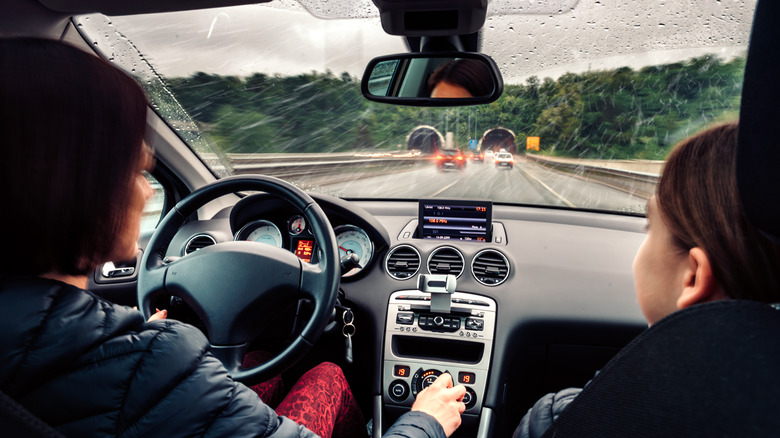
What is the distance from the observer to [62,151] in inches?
37.9

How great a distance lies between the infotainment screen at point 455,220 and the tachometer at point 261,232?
86 centimetres

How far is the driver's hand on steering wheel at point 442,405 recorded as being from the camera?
6.05ft

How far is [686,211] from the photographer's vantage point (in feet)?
3.27

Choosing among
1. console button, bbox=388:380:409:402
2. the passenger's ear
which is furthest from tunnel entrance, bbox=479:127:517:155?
the passenger's ear

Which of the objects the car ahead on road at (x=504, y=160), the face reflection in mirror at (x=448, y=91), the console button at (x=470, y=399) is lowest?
the car ahead on road at (x=504, y=160)

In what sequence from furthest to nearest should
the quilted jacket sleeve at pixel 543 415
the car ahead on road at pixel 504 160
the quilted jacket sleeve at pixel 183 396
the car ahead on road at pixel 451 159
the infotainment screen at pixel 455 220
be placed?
the car ahead on road at pixel 504 160 → the car ahead on road at pixel 451 159 → the infotainment screen at pixel 455 220 → the quilted jacket sleeve at pixel 543 415 → the quilted jacket sleeve at pixel 183 396

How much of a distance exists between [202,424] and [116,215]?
1.66 feet

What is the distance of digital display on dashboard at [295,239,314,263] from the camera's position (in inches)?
109

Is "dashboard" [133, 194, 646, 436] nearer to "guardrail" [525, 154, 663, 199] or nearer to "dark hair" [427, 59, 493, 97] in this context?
"guardrail" [525, 154, 663, 199]

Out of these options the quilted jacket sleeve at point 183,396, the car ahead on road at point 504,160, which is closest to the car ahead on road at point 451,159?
the car ahead on road at point 504,160

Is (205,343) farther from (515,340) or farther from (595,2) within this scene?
(595,2)

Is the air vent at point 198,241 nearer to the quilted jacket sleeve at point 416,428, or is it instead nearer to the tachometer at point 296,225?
the tachometer at point 296,225

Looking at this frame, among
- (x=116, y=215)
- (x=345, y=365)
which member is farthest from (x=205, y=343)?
(x=345, y=365)

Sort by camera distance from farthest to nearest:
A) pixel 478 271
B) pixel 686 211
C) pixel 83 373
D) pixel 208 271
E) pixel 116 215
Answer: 1. pixel 478 271
2. pixel 208 271
3. pixel 116 215
4. pixel 686 211
5. pixel 83 373
